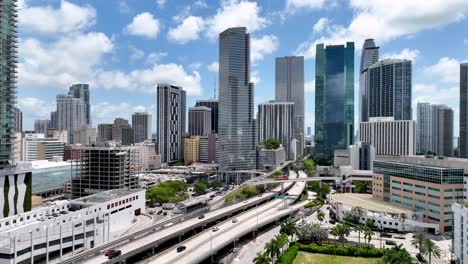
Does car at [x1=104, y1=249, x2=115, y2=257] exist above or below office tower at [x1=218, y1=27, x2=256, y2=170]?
below

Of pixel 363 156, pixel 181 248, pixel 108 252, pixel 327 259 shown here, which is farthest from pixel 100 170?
pixel 363 156

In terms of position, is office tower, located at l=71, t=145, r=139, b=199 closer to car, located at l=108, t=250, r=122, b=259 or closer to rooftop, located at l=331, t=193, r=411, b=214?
car, located at l=108, t=250, r=122, b=259

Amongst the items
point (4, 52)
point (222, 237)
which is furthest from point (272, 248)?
point (4, 52)

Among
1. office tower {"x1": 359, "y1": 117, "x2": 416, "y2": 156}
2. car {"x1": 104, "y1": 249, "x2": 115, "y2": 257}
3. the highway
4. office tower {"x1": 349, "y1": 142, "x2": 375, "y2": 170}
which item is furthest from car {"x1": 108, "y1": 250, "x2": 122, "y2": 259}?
office tower {"x1": 359, "y1": 117, "x2": 416, "y2": 156}

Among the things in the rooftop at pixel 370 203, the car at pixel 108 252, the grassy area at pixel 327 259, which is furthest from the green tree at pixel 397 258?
the car at pixel 108 252

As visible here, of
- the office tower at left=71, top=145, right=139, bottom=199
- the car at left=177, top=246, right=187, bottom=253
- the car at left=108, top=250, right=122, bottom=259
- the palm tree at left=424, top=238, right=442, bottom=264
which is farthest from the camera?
the office tower at left=71, top=145, right=139, bottom=199

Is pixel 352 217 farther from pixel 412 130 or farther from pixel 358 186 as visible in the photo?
pixel 412 130
